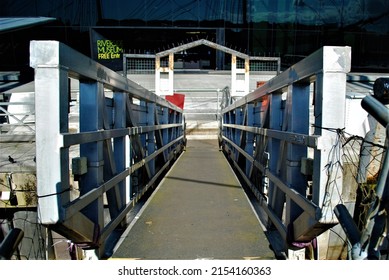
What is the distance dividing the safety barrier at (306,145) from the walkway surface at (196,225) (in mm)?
321

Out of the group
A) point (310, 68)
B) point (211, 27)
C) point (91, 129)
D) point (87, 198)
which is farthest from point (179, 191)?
point (211, 27)

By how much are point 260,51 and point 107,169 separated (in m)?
27.5

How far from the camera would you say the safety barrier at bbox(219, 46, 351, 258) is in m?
2.38

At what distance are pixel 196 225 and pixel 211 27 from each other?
87.3 ft

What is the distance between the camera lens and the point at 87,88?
2844 mm

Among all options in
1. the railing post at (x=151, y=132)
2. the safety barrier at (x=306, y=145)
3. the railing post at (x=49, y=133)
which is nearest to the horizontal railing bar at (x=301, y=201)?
the safety barrier at (x=306, y=145)

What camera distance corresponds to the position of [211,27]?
28922 mm

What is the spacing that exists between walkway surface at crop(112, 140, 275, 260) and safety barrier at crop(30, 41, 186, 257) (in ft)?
0.99

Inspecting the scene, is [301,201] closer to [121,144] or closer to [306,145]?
[306,145]

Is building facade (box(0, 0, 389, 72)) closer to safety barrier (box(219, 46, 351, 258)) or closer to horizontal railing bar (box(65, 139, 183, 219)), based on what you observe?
safety barrier (box(219, 46, 351, 258))

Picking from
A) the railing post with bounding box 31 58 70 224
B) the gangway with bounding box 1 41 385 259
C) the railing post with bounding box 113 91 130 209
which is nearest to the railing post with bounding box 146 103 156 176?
the gangway with bounding box 1 41 385 259
